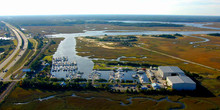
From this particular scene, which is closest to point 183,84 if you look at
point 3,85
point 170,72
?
point 170,72

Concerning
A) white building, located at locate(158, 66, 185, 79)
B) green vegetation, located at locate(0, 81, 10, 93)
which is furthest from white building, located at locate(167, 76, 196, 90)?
green vegetation, located at locate(0, 81, 10, 93)

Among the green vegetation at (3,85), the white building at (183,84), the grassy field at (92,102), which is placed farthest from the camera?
the green vegetation at (3,85)

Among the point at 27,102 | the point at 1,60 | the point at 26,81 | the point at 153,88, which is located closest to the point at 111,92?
the point at 153,88

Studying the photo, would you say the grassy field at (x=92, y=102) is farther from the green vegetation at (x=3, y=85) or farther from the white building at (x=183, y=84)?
the green vegetation at (x=3, y=85)

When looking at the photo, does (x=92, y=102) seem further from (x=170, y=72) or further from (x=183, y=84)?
(x=170, y=72)

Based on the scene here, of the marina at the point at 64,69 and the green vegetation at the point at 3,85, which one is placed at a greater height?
the marina at the point at 64,69

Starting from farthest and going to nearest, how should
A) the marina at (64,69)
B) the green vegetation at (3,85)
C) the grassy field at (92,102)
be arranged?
the marina at (64,69), the green vegetation at (3,85), the grassy field at (92,102)

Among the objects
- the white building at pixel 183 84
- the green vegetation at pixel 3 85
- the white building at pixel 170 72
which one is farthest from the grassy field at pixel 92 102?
the white building at pixel 170 72

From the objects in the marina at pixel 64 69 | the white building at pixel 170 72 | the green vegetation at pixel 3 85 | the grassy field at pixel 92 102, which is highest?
the white building at pixel 170 72

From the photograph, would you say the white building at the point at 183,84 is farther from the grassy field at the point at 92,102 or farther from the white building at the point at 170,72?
the white building at the point at 170,72

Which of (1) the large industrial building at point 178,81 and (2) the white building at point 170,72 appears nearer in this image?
(1) the large industrial building at point 178,81
